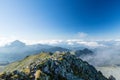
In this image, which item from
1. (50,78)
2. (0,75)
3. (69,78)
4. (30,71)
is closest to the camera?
(0,75)

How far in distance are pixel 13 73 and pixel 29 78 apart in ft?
33.2

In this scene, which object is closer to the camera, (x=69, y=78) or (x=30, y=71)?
(x=30, y=71)

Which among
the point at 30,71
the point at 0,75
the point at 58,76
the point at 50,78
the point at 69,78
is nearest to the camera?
the point at 0,75

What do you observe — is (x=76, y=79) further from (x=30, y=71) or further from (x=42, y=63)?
(x=30, y=71)

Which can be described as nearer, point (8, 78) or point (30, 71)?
point (8, 78)

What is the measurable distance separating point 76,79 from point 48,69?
3378cm

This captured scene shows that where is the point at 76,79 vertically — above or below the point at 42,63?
below

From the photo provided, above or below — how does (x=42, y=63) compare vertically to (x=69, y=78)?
above

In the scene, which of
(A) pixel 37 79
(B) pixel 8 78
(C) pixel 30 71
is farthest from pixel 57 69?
(B) pixel 8 78

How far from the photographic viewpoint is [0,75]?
114 meters

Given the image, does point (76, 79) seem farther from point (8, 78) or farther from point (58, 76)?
point (8, 78)

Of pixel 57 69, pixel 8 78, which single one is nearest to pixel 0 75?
pixel 8 78

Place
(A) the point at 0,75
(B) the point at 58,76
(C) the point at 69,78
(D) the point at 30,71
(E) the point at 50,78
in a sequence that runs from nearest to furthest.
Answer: (A) the point at 0,75 < (D) the point at 30,71 < (E) the point at 50,78 < (B) the point at 58,76 < (C) the point at 69,78

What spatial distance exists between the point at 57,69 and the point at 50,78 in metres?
29.1
